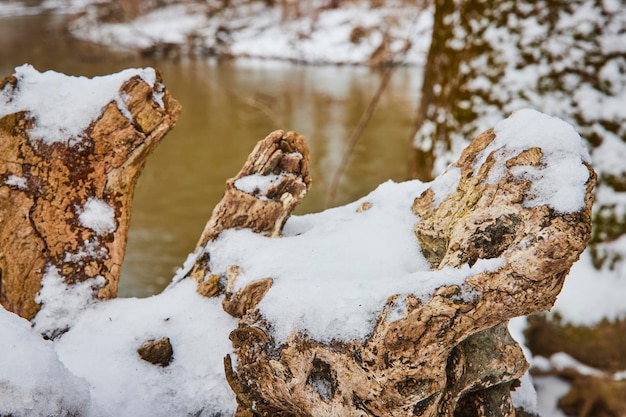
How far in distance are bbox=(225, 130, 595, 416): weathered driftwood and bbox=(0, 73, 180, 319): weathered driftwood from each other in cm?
64

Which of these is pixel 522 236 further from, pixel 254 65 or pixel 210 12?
pixel 210 12

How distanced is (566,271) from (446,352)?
0.35 meters

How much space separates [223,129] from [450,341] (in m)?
8.83

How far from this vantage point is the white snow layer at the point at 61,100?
1.57 metres

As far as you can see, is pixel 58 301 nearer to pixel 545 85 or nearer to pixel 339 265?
pixel 339 265

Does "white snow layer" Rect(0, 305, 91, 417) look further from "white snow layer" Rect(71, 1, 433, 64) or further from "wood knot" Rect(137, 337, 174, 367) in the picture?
"white snow layer" Rect(71, 1, 433, 64)

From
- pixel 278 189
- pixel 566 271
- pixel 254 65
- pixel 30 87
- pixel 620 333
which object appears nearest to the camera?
pixel 566 271

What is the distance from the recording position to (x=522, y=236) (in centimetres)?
117

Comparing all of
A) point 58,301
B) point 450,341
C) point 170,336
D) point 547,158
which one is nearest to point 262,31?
point 58,301

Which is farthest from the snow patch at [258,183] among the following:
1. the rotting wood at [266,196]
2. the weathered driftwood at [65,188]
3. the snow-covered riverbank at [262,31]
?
the snow-covered riverbank at [262,31]

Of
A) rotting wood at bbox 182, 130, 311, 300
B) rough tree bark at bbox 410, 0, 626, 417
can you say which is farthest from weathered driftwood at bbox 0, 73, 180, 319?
rough tree bark at bbox 410, 0, 626, 417

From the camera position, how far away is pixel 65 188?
161cm

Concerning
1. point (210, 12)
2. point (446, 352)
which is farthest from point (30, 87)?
point (210, 12)

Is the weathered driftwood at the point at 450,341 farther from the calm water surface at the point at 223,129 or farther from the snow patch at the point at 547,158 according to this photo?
the calm water surface at the point at 223,129
